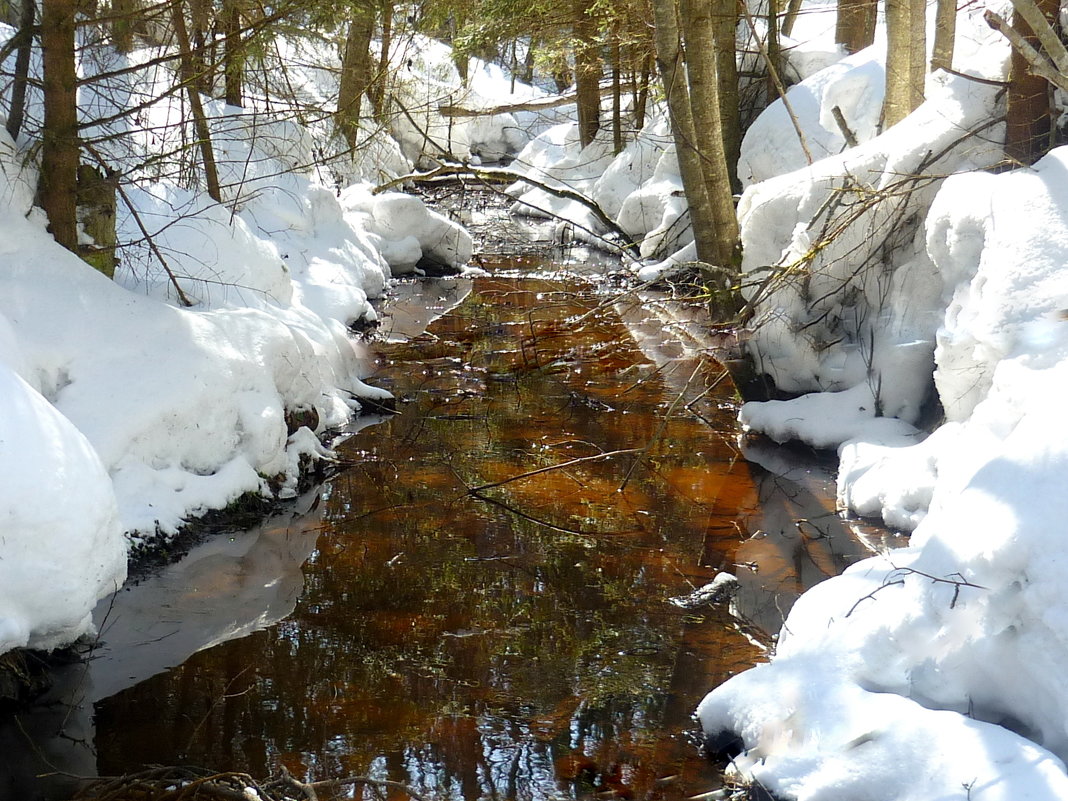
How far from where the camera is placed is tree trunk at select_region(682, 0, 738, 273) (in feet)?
26.7

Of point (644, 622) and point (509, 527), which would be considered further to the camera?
point (509, 527)

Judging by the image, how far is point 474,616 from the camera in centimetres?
521

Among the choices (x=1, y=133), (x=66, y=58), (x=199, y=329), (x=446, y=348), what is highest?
(x=66, y=58)

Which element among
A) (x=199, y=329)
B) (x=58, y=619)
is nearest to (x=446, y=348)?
(x=199, y=329)

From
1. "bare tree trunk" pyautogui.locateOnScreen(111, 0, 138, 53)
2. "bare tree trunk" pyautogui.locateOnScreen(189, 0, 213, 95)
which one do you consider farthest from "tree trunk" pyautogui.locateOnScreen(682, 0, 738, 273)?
"bare tree trunk" pyautogui.locateOnScreen(111, 0, 138, 53)

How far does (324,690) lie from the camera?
4.52 meters

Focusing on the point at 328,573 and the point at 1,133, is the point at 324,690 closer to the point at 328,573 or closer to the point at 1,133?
the point at 328,573

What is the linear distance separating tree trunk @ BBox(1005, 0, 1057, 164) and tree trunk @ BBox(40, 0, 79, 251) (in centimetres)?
593

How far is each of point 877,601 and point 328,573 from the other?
9.92 ft

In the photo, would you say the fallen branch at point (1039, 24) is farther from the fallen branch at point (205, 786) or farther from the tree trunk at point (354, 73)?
the fallen branch at point (205, 786)

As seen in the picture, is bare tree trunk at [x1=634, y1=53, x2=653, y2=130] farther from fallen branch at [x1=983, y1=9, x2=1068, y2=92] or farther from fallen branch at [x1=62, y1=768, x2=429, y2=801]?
fallen branch at [x1=62, y1=768, x2=429, y2=801]

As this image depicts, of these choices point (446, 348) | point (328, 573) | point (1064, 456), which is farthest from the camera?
point (446, 348)

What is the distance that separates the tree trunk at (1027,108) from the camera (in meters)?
6.30

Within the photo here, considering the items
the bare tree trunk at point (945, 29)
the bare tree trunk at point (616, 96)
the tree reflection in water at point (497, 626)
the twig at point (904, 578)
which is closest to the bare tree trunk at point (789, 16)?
the bare tree trunk at point (616, 96)
